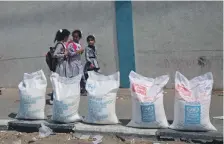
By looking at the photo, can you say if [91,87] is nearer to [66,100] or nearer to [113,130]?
[66,100]

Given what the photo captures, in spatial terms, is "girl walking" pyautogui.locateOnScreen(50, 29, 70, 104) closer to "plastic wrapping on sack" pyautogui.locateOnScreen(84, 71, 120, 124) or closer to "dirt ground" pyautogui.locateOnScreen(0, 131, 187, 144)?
"plastic wrapping on sack" pyautogui.locateOnScreen(84, 71, 120, 124)

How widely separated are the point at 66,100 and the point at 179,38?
3698 millimetres

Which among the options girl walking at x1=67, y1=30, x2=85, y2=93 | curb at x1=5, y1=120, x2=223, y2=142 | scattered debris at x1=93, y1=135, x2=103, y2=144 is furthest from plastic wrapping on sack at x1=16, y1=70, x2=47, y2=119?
girl walking at x1=67, y1=30, x2=85, y2=93

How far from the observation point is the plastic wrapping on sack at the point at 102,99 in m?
5.40

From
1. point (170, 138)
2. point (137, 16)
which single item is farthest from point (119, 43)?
point (170, 138)

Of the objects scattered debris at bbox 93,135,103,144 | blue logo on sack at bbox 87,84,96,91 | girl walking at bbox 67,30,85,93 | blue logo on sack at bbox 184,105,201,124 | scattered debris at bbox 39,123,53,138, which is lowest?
scattered debris at bbox 93,135,103,144

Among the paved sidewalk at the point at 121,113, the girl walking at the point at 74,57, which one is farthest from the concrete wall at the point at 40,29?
the girl walking at the point at 74,57

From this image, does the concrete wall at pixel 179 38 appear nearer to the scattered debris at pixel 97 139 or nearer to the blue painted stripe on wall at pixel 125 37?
the blue painted stripe on wall at pixel 125 37

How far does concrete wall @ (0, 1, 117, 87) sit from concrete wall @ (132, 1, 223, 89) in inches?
23.9

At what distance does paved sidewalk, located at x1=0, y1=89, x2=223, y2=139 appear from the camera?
17.1 feet

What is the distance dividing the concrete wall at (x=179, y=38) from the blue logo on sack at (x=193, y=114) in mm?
3552

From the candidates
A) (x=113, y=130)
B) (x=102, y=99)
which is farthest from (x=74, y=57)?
(x=113, y=130)

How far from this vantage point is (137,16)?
862 cm

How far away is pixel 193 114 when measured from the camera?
506cm
